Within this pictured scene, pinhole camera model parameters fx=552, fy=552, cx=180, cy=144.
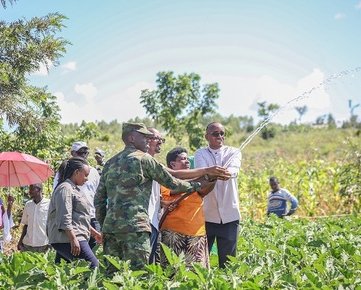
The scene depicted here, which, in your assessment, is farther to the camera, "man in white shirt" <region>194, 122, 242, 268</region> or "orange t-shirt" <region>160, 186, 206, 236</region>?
"man in white shirt" <region>194, 122, 242, 268</region>

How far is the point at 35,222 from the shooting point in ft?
22.1

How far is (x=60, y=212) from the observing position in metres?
4.94

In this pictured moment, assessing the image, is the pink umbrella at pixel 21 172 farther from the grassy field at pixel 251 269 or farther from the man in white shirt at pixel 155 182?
the man in white shirt at pixel 155 182

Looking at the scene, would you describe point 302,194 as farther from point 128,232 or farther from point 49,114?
point 128,232

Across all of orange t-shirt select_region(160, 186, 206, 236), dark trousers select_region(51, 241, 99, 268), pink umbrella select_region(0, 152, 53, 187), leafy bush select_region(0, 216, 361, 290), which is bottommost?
leafy bush select_region(0, 216, 361, 290)

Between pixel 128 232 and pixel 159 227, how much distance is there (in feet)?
2.48

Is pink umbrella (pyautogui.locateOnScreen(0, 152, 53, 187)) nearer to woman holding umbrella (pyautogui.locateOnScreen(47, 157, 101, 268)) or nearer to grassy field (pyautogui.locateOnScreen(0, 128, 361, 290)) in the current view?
grassy field (pyautogui.locateOnScreen(0, 128, 361, 290))

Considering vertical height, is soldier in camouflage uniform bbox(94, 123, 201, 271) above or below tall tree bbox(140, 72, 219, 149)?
A: below

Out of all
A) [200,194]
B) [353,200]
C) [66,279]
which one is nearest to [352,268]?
[200,194]

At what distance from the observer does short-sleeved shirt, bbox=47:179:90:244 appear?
194 inches

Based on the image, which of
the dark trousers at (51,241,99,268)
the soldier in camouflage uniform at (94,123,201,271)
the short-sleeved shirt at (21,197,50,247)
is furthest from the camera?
the short-sleeved shirt at (21,197,50,247)

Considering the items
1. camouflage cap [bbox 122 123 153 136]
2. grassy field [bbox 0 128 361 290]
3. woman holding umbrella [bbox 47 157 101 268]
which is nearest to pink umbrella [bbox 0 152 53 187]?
grassy field [bbox 0 128 361 290]

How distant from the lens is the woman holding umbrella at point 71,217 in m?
4.90

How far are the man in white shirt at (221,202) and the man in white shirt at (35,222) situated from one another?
2.41 m
